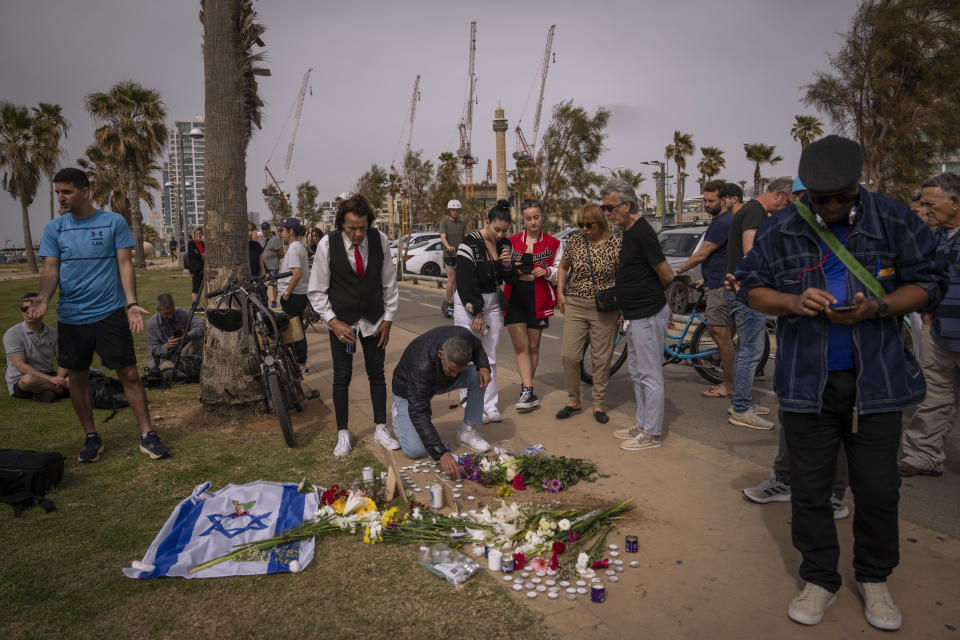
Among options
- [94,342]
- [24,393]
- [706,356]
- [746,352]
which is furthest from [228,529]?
[706,356]

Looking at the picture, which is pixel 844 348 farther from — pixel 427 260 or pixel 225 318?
pixel 427 260

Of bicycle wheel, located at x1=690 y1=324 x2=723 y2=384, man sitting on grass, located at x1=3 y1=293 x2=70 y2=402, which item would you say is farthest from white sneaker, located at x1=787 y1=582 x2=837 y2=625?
man sitting on grass, located at x1=3 y1=293 x2=70 y2=402

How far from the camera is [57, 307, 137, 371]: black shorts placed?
16.4 ft

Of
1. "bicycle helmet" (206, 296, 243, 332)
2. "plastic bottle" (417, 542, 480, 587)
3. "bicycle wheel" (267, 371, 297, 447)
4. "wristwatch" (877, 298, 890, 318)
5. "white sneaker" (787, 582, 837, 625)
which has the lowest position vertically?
"plastic bottle" (417, 542, 480, 587)

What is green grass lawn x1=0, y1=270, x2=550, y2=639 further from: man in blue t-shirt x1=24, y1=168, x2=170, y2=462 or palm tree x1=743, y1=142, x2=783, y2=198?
palm tree x1=743, y1=142, x2=783, y2=198

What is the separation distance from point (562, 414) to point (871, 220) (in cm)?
371

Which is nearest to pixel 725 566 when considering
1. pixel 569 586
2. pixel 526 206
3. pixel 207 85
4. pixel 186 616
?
pixel 569 586

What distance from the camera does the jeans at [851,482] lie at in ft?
8.93

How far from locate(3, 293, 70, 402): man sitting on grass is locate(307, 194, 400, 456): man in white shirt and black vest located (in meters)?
3.98

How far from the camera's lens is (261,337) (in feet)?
19.8

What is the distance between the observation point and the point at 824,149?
8.64ft

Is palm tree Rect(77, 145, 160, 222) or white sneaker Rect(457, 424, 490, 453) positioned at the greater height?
palm tree Rect(77, 145, 160, 222)

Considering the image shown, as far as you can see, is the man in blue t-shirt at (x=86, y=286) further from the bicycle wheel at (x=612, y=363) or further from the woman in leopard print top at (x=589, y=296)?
the bicycle wheel at (x=612, y=363)

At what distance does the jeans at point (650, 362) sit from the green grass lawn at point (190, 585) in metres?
2.26
